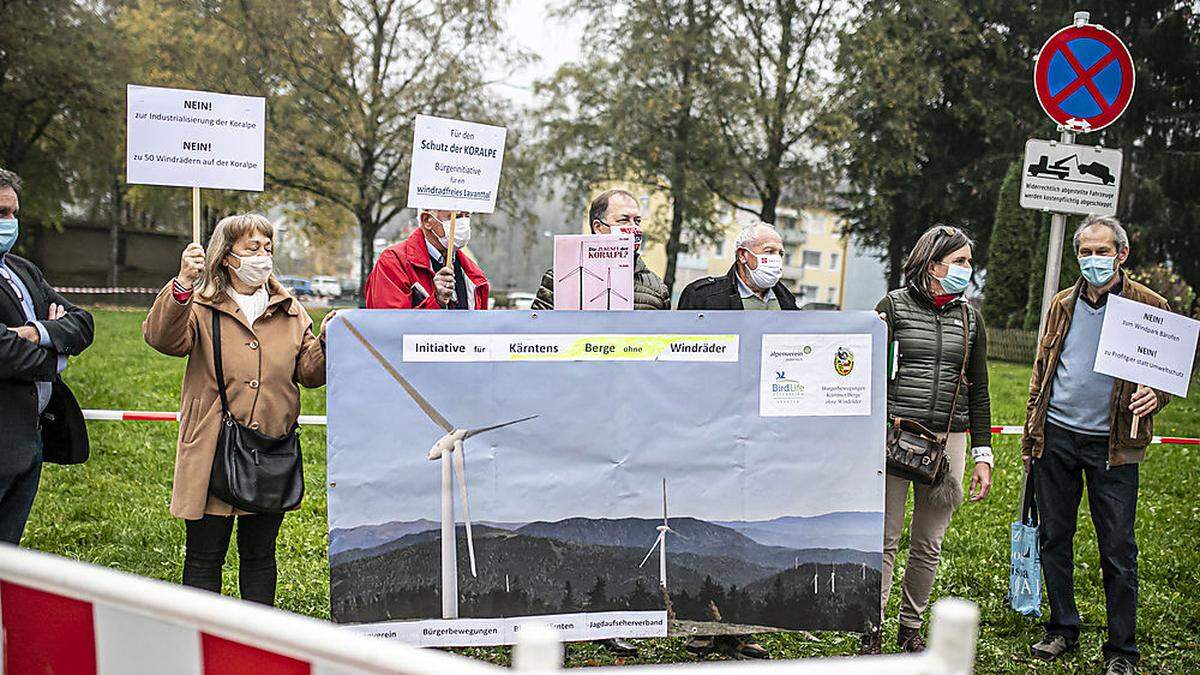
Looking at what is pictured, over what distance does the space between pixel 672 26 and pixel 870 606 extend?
24496mm

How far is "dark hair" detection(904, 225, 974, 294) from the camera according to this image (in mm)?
4609

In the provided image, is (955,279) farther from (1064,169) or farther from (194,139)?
(194,139)

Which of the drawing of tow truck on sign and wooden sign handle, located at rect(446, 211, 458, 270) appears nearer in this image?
wooden sign handle, located at rect(446, 211, 458, 270)

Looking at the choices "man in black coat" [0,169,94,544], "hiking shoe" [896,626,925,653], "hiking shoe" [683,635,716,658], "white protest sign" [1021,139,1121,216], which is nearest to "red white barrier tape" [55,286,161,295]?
"man in black coat" [0,169,94,544]

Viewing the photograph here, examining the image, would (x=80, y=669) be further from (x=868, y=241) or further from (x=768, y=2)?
(x=868, y=241)

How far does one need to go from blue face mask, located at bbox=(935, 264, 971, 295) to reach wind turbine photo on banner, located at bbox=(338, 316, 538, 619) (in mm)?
2037

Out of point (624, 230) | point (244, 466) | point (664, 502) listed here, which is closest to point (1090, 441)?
point (664, 502)

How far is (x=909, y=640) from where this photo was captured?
483cm


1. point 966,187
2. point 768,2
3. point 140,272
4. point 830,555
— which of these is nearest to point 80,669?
point 830,555

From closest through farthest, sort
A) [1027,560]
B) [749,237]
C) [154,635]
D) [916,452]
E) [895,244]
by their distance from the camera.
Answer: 1. [154,635]
2. [916,452]
3. [749,237]
4. [1027,560]
5. [895,244]

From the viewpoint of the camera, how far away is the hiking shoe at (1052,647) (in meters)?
4.88

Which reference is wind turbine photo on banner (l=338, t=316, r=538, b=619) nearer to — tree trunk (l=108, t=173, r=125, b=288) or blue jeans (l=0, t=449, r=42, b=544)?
blue jeans (l=0, t=449, r=42, b=544)

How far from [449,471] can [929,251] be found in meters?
2.41

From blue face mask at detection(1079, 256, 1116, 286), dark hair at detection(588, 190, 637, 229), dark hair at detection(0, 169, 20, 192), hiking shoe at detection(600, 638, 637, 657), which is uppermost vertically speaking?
dark hair at detection(588, 190, 637, 229)
